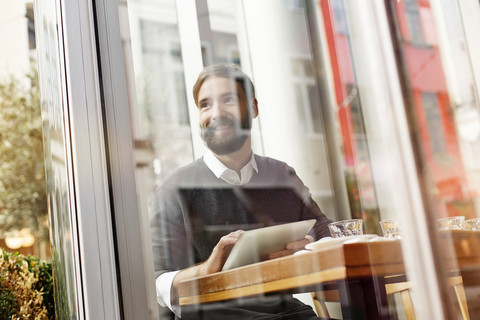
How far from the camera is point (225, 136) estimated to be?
171cm

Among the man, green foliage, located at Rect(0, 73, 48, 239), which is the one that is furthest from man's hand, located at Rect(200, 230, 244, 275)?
green foliage, located at Rect(0, 73, 48, 239)

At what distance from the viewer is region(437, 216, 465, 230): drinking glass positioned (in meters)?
0.58

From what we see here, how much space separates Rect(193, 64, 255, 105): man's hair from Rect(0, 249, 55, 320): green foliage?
1059 mm

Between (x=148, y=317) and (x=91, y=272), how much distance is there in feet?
0.68

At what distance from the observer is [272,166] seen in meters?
1.83

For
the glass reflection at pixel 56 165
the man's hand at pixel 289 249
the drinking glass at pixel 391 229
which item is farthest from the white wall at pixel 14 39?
the drinking glass at pixel 391 229

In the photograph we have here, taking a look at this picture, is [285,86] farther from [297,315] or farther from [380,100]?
[380,100]

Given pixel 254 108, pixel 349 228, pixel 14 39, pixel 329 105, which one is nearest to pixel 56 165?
pixel 254 108

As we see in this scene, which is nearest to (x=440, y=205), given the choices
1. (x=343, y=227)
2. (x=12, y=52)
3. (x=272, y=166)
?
(x=343, y=227)

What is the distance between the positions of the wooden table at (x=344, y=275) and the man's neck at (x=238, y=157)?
0.42 m

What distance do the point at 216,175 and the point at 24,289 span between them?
994 mm

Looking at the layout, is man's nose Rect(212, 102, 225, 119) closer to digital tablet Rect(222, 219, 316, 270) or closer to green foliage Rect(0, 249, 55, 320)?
digital tablet Rect(222, 219, 316, 270)

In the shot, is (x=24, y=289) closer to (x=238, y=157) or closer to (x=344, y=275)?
(x=238, y=157)

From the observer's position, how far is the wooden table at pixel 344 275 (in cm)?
59
